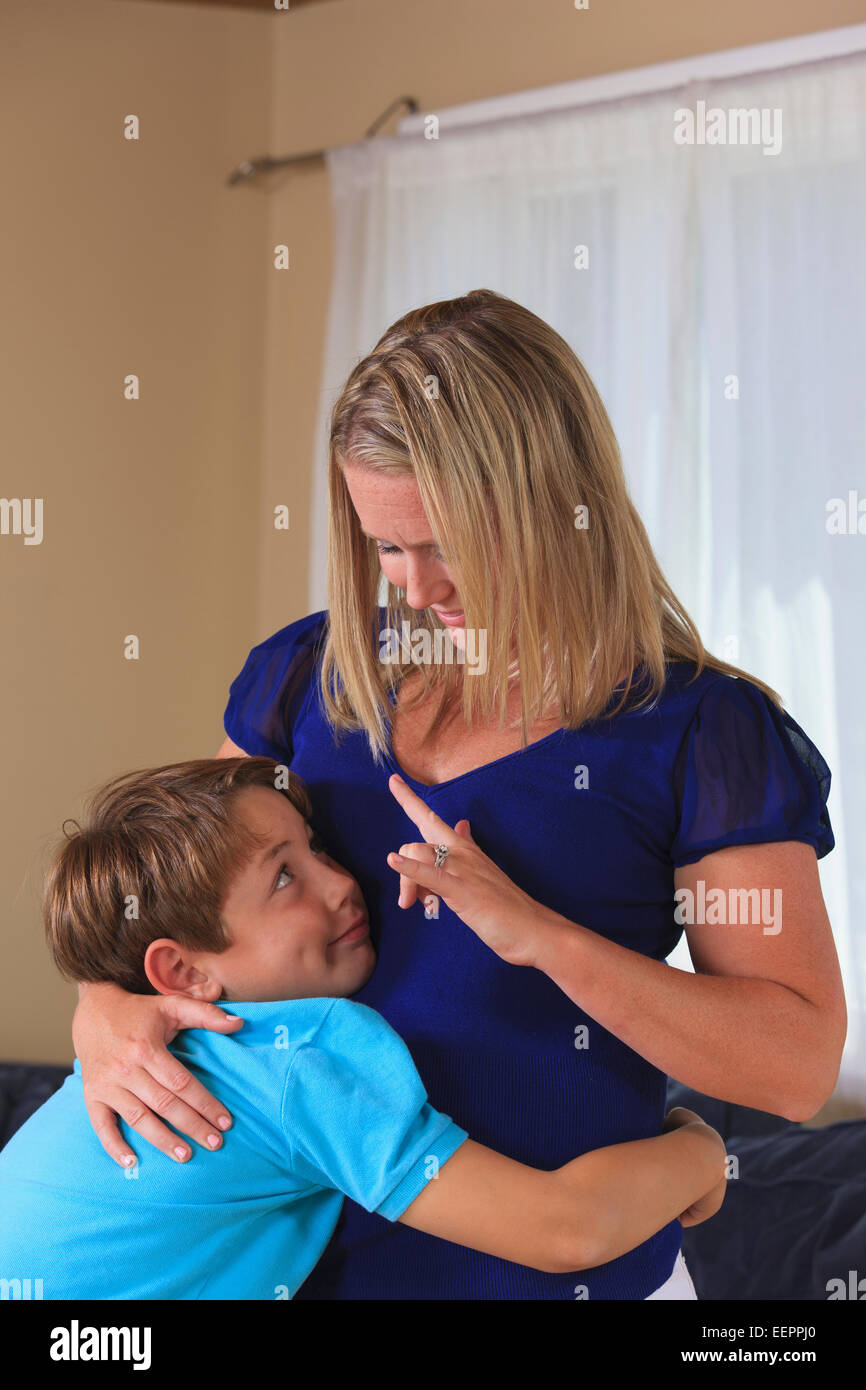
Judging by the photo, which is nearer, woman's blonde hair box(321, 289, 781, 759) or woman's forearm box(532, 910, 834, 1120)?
woman's forearm box(532, 910, 834, 1120)

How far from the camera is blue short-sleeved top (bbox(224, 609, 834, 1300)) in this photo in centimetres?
109

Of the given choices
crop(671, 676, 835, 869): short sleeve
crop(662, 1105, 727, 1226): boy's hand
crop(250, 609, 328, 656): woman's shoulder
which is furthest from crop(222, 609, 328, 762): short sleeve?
crop(662, 1105, 727, 1226): boy's hand

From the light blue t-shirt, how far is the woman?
0.03 m

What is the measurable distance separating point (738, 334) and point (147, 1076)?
7.10 feet

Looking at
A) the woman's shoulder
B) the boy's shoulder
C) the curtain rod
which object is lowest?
the boy's shoulder

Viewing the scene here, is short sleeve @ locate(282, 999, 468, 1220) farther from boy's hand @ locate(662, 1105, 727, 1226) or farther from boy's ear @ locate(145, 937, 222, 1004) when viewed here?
boy's hand @ locate(662, 1105, 727, 1226)

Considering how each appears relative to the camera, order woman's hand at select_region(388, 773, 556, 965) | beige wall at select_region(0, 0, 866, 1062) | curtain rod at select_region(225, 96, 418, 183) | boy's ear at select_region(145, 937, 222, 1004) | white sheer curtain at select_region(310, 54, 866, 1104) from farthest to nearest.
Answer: curtain rod at select_region(225, 96, 418, 183)
beige wall at select_region(0, 0, 866, 1062)
white sheer curtain at select_region(310, 54, 866, 1104)
boy's ear at select_region(145, 937, 222, 1004)
woman's hand at select_region(388, 773, 556, 965)

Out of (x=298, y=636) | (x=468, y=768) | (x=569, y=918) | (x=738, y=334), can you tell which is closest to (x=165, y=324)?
(x=738, y=334)

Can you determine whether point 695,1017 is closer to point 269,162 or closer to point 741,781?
point 741,781

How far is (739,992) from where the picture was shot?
104 cm

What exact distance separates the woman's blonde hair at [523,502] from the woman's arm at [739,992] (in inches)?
7.2

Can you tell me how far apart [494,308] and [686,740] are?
0.43m

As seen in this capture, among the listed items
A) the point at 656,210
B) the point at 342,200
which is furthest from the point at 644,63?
the point at 342,200

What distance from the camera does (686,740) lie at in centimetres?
113
